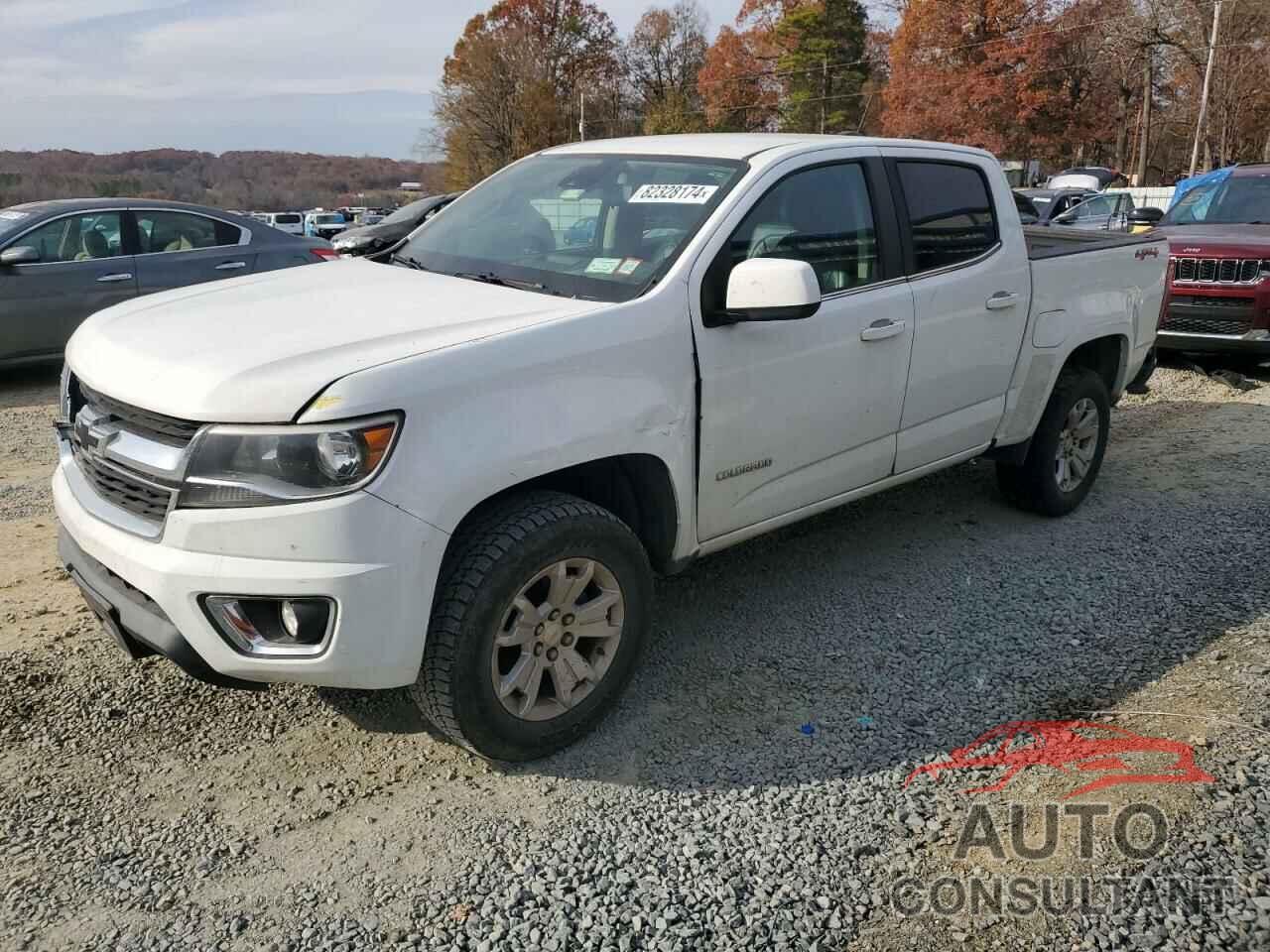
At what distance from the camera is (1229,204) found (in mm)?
9750

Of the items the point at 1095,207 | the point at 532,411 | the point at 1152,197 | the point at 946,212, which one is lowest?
the point at 532,411

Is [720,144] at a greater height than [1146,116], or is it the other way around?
[1146,116]

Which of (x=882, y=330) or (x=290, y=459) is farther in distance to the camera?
(x=882, y=330)

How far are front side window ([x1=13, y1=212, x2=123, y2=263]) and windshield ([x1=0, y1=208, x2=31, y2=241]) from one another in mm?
99

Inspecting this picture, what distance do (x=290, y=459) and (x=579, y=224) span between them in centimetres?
165

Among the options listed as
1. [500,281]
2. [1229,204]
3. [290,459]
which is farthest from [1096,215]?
[290,459]

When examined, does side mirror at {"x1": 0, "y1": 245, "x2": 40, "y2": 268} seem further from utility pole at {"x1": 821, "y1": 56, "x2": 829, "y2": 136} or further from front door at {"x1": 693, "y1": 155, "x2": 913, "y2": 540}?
utility pole at {"x1": 821, "y1": 56, "x2": 829, "y2": 136}

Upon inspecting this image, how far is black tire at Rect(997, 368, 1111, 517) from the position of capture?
501 centimetres

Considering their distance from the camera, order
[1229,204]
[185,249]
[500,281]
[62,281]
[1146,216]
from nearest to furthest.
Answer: [500,281] → [62,281] → [185,249] → [1229,204] → [1146,216]

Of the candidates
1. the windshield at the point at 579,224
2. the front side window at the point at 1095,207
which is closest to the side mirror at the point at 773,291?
the windshield at the point at 579,224

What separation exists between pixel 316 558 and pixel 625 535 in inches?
36.9

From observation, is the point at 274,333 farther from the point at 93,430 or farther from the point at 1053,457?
the point at 1053,457

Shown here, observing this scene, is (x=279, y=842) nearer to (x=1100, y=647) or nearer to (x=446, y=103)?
(x=1100, y=647)

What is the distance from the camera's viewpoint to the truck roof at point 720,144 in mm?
3807
